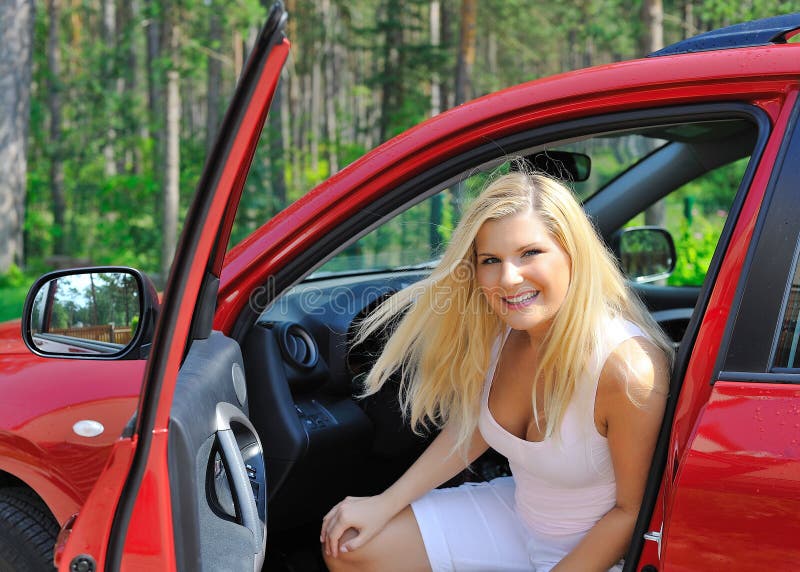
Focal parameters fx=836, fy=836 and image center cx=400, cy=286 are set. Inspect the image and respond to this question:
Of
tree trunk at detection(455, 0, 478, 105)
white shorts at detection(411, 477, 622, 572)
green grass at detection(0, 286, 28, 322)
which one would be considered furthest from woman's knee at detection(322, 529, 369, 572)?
tree trunk at detection(455, 0, 478, 105)

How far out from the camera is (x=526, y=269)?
1894mm

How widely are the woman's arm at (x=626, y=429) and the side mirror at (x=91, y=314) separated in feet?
3.51

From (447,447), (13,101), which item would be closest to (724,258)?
(447,447)

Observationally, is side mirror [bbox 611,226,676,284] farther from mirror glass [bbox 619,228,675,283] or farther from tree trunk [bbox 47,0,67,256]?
tree trunk [bbox 47,0,67,256]

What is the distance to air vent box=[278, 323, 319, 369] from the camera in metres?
2.40

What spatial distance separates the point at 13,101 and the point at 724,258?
12.3m

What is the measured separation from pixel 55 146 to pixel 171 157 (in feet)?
23.1

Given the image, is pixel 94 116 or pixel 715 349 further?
pixel 94 116

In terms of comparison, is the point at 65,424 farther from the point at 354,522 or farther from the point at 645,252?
the point at 645,252

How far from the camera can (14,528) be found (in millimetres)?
2027

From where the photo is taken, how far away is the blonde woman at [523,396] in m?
1.79

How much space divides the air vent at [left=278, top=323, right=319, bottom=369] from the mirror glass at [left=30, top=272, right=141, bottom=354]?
0.43 meters

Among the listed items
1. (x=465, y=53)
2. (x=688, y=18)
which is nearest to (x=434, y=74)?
(x=688, y=18)

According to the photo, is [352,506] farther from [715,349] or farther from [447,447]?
[715,349]
